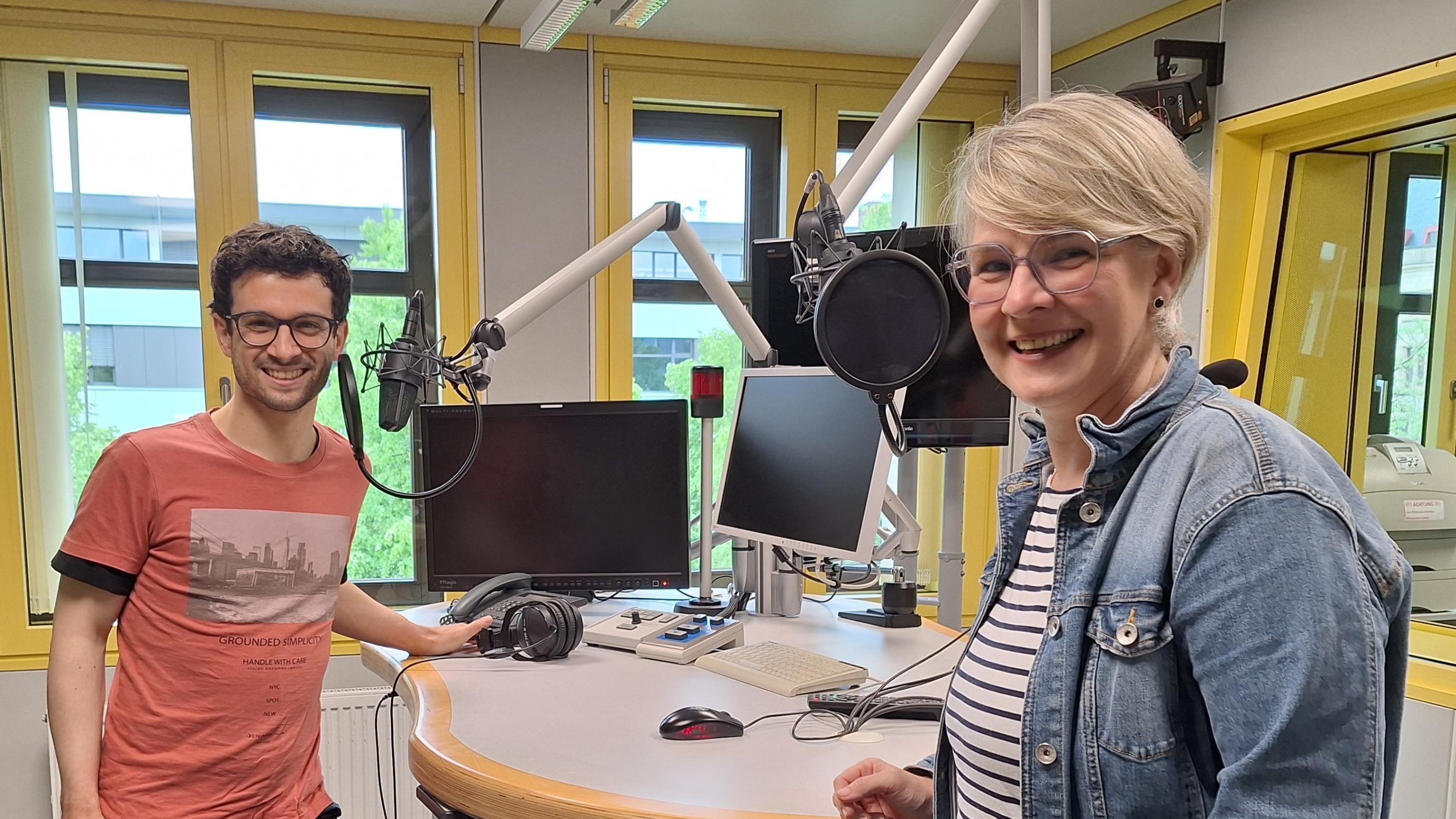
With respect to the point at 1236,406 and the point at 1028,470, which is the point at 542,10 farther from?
the point at 1236,406

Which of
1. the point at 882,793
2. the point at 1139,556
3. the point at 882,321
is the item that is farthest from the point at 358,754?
the point at 1139,556

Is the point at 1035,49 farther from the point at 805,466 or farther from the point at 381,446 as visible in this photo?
the point at 381,446

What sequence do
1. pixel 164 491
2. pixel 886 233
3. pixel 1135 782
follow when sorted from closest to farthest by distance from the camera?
1. pixel 1135 782
2. pixel 164 491
3. pixel 886 233

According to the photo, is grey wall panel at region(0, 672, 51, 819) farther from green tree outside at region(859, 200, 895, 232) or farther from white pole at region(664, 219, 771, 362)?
green tree outside at region(859, 200, 895, 232)

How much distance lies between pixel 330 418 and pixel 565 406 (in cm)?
159

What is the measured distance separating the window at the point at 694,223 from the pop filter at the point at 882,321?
2.39m

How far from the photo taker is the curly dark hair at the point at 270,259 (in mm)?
1511

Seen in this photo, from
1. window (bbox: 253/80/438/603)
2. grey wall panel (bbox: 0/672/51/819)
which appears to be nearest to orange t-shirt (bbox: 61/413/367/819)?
window (bbox: 253/80/438/603)

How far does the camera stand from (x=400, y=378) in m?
1.37

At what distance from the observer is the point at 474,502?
2.09m

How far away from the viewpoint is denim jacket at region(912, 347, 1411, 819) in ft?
2.05

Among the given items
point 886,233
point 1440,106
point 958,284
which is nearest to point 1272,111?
point 1440,106

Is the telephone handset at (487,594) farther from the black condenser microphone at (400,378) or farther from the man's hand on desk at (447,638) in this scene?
the black condenser microphone at (400,378)

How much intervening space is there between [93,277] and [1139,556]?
11.0 feet
